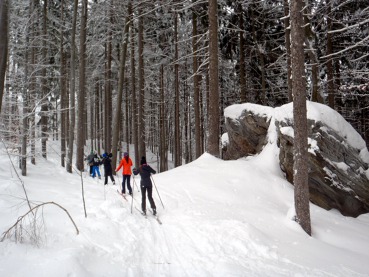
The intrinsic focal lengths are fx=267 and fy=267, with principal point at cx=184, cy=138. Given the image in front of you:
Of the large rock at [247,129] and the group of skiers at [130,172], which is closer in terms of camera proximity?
the group of skiers at [130,172]

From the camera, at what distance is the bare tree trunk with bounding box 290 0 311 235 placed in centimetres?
733

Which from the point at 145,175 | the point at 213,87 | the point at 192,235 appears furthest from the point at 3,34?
the point at 213,87

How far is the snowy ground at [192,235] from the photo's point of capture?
4.70m

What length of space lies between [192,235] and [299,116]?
4282mm

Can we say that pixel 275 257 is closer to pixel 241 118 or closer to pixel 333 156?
pixel 333 156

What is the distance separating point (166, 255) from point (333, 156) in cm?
703

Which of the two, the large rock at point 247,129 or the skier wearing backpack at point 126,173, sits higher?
the large rock at point 247,129

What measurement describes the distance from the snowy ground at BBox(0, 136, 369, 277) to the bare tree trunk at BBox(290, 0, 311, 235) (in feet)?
2.01

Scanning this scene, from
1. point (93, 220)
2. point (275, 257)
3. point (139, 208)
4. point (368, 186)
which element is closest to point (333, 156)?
point (368, 186)

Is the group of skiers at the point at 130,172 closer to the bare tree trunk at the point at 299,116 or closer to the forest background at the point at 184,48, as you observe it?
the forest background at the point at 184,48

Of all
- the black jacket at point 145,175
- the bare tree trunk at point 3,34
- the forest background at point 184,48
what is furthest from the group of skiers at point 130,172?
the bare tree trunk at point 3,34

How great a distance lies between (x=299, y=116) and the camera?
7.36m

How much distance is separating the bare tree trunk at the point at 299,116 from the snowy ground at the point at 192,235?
0.61 m

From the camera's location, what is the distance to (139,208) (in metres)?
8.71
